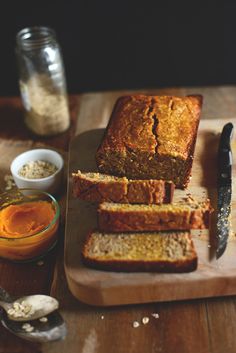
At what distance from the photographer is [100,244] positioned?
7.33ft

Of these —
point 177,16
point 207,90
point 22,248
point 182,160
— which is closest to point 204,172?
point 182,160

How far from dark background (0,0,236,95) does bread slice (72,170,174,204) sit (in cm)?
220

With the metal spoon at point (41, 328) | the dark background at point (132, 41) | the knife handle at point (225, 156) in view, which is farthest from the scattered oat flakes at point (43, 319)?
the dark background at point (132, 41)

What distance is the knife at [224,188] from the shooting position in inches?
90.3

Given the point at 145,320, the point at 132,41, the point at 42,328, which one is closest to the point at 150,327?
the point at 145,320

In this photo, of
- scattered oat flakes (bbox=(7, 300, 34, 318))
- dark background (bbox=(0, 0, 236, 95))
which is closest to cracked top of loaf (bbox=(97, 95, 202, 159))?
scattered oat flakes (bbox=(7, 300, 34, 318))

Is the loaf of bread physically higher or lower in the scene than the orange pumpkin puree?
higher

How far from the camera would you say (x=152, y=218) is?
2244 millimetres

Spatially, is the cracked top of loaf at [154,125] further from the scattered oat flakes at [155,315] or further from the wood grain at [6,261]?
the scattered oat flakes at [155,315]

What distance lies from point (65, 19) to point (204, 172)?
2.22 metres

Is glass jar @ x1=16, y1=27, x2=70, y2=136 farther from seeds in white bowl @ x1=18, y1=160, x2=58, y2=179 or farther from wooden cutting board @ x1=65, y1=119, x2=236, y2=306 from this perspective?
wooden cutting board @ x1=65, y1=119, x2=236, y2=306

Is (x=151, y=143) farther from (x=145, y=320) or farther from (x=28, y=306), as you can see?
(x=28, y=306)

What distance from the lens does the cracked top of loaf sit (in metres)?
2.57

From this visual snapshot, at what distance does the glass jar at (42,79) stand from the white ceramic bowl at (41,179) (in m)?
0.54
